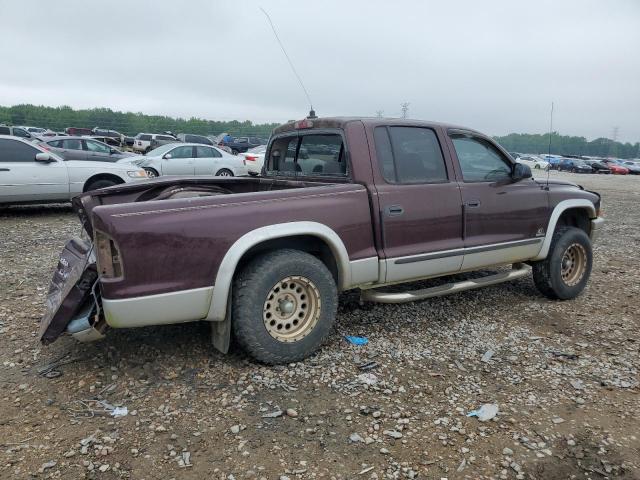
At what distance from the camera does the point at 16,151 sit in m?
9.22

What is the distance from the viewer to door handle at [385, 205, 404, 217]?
156 inches

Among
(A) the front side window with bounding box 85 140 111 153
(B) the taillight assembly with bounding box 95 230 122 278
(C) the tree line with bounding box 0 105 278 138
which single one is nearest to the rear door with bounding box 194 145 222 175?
(A) the front side window with bounding box 85 140 111 153

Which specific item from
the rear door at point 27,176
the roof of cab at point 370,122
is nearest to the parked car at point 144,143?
the rear door at point 27,176

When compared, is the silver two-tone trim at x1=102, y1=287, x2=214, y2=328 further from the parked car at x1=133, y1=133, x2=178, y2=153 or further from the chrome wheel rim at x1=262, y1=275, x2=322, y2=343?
the parked car at x1=133, y1=133, x2=178, y2=153

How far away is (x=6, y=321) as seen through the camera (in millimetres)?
4402

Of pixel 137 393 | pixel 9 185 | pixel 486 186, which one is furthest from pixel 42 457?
pixel 9 185

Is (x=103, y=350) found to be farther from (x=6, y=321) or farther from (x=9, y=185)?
(x=9, y=185)

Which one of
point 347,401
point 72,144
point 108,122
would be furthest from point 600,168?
point 108,122

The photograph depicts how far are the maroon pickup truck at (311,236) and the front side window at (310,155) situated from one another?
0.02m

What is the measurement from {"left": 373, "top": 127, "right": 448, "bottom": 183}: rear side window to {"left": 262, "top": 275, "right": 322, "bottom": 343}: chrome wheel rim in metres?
1.14

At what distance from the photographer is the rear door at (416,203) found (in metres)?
4.00

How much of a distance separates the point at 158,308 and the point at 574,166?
Answer: 4932cm

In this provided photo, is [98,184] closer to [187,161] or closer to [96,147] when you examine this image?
[187,161]

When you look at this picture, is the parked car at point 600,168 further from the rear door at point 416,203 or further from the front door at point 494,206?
the rear door at point 416,203
